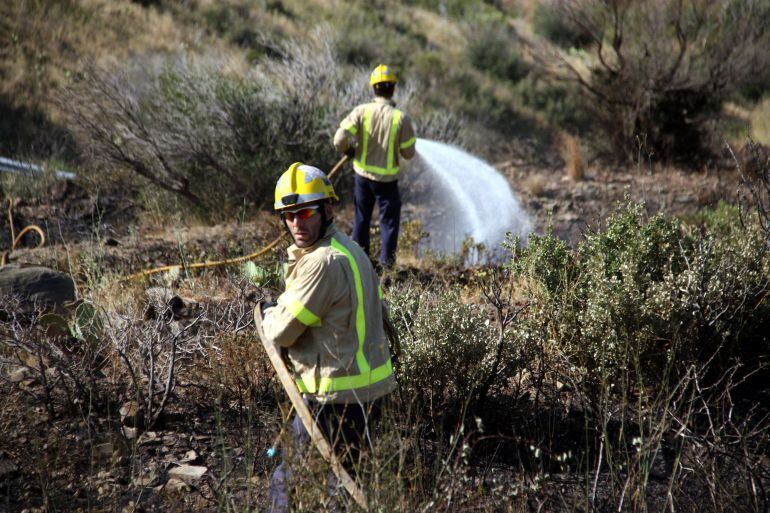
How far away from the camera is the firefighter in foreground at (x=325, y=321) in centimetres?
287

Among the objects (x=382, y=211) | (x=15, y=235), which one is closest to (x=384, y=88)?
(x=382, y=211)

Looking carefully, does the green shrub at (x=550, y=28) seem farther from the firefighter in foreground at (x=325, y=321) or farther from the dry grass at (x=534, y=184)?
the firefighter in foreground at (x=325, y=321)

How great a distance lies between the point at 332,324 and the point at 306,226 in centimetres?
38

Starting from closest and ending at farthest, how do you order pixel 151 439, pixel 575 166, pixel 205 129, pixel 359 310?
1. pixel 359 310
2. pixel 151 439
3. pixel 205 129
4. pixel 575 166

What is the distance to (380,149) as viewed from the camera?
678 cm

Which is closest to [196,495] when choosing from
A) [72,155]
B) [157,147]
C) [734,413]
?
[734,413]

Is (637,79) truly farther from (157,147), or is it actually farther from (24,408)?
(24,408)

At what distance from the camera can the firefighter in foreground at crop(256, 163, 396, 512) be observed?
2865 millimetres

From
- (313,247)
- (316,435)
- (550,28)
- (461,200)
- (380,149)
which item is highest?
(313,247)

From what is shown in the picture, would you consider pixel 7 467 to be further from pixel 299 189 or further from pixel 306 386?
pixel 299 189

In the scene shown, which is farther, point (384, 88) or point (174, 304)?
point (384, 88)

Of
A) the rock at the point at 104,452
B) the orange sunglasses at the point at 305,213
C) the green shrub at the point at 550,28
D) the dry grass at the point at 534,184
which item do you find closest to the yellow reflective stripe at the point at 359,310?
the orange sunglasses at the point at 305,213

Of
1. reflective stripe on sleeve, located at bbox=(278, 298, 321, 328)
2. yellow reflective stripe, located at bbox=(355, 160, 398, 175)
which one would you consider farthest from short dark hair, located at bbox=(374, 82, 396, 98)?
reflective stripe on sleeve, located at bbox=(278, 298, 321, 328)

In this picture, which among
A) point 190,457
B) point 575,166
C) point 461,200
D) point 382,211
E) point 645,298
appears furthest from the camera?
point 575,166
